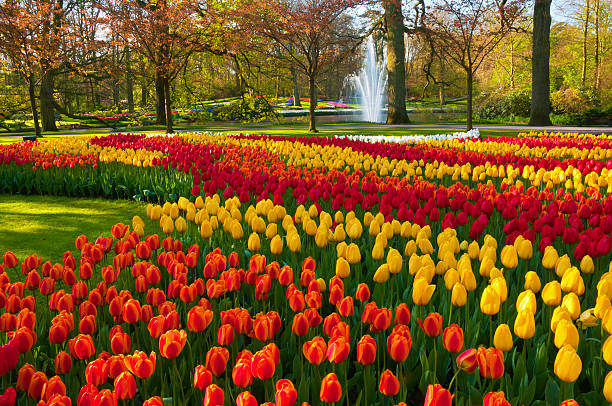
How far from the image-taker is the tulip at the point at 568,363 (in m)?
1.42

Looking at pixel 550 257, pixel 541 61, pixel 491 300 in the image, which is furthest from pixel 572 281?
pixel 541 61

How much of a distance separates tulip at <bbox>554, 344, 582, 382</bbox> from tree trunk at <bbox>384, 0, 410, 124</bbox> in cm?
2193

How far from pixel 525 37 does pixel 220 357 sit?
4564 centimetres

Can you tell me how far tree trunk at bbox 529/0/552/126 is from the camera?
21.8 m

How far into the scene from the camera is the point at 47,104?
24.8m

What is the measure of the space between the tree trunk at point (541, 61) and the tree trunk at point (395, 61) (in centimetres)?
581

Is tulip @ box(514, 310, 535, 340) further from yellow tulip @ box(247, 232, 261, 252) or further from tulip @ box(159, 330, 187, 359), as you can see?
yellow tulip @ box(247, 232, 261, 252)

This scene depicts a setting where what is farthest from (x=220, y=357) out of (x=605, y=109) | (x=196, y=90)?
(x=605, y=109)

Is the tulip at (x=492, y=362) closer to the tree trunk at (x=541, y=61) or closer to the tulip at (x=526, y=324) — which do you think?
the tulip at (x=526, y=324)

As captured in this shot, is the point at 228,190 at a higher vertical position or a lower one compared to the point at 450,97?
lower

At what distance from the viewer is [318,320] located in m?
1.85

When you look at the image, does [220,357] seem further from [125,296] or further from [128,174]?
[128,174]

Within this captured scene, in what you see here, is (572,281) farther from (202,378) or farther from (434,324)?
(202,378)

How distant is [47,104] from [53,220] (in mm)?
22101
